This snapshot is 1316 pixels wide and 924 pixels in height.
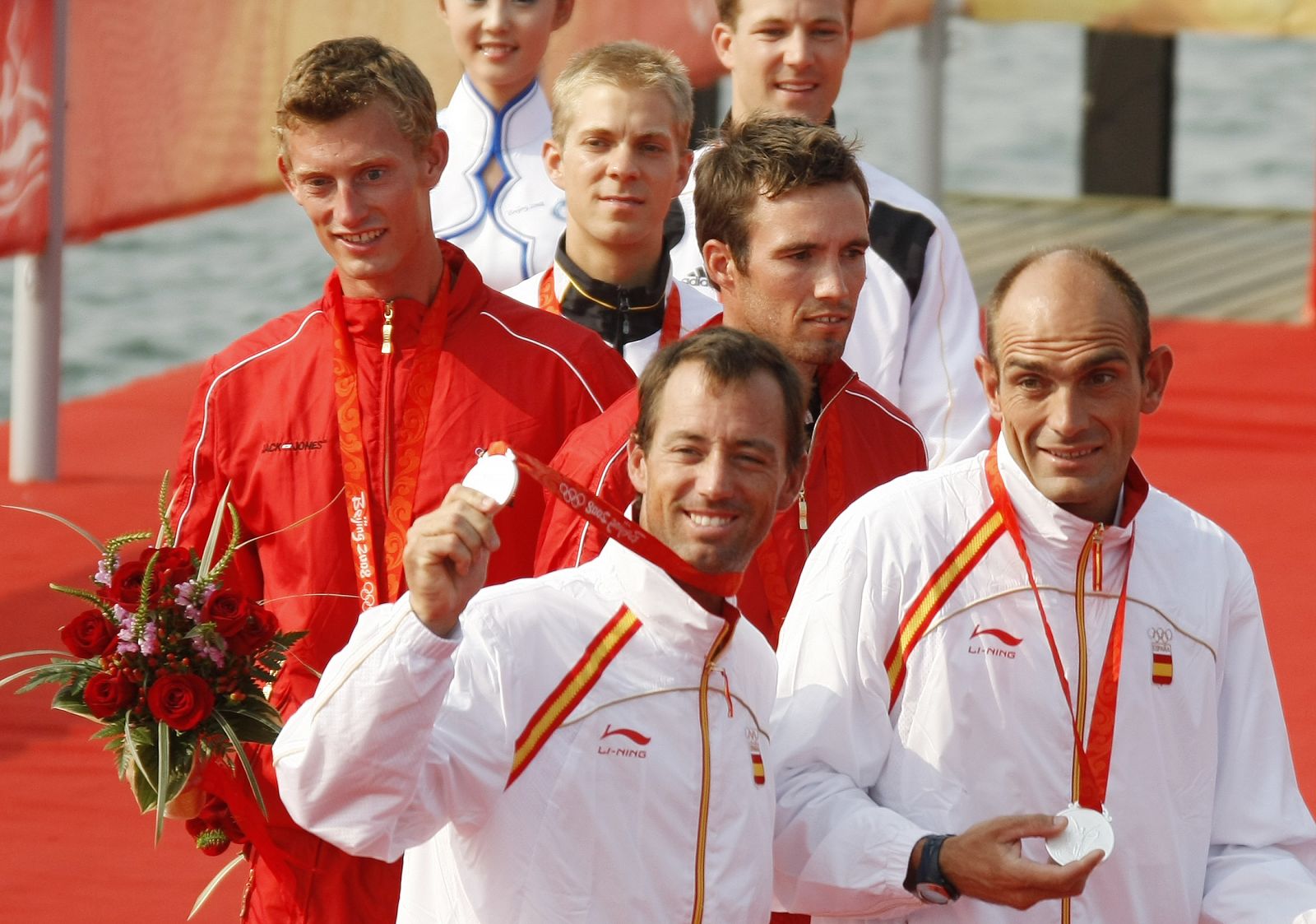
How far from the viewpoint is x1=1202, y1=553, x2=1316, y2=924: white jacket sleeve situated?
3.06 m

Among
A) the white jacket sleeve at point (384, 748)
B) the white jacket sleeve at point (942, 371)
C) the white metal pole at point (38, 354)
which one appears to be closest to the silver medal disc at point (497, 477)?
the white jacket sleeve at point (384, 748)

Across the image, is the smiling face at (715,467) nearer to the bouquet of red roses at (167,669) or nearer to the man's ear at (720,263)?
the bouquet of red roses at (167,669)

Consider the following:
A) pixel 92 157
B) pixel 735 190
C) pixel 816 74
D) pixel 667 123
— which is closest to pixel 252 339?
pixel 735 190

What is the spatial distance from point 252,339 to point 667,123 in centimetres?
116

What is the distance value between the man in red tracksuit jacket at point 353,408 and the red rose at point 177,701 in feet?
1.61

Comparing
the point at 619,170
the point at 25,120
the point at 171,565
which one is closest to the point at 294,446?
the point at 171,565

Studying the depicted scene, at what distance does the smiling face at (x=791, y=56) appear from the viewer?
534 cm

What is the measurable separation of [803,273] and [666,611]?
1.02 metres

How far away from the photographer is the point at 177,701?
3186mm

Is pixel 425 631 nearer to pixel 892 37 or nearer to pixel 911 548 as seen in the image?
pixel 911 548

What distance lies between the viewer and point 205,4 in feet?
28.5

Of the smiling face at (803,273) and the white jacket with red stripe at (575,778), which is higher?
the smiling face at (803,273)

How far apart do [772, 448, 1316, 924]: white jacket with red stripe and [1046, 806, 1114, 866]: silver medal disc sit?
0.17 m

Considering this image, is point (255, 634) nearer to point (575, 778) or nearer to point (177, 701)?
point (177, 701)
